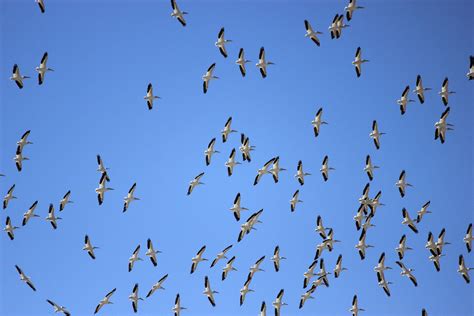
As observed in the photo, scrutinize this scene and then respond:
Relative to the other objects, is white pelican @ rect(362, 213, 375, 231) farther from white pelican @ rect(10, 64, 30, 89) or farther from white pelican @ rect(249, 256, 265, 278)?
white pelican @ rect(10, 64, 30, 89)

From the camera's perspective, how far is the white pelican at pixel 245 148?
63031 mm

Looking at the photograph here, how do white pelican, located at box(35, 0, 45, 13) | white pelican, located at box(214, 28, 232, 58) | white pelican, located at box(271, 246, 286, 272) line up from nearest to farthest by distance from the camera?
white pelican, located at box(35, 0, 45, 13) < white pelican, located at box(214, 28, 232, 58) < white pelican, located at box(271, 246, 286, 272)

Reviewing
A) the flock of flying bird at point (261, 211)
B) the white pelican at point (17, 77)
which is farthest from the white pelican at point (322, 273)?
the white pelican at point (17, 77)

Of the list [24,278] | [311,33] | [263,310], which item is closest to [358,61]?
[311,33]

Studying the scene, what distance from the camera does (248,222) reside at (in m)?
64.6

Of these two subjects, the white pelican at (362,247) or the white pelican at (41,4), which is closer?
the white pelican at (41,4)

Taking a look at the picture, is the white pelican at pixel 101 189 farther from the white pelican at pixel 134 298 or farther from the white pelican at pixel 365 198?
the white pelican at pixel 365 198

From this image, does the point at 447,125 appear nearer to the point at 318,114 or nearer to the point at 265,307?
the point at 318,114

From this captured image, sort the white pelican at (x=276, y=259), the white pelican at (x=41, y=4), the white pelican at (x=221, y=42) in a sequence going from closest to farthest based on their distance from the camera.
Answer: the white pelican at (x=41, y=4) → the white pelican at (x=221, y=42) → the white pelican at (x=276, y=259)

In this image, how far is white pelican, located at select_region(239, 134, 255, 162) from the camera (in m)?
63.0

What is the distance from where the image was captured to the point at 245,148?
208ft

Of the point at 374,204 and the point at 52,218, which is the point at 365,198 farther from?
the point at 52,218

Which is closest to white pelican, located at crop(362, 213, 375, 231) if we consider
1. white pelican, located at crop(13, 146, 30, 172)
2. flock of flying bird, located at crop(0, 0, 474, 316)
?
flock of flying bird, located at crop(0, 0, 474, 316)

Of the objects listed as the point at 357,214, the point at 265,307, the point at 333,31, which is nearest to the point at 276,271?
the point at 265,307
